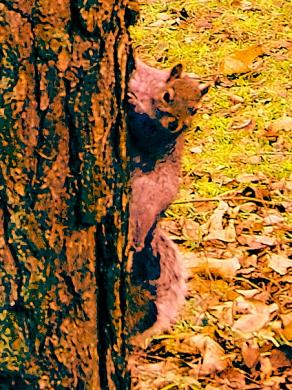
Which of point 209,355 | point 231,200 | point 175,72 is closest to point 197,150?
point 231,200

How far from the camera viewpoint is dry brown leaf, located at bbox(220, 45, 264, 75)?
4484mm

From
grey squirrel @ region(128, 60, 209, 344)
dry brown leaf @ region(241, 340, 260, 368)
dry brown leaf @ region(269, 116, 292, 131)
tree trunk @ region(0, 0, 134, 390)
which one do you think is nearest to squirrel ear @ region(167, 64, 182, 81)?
grey squirrel @ region(128, 60, 209, 344)

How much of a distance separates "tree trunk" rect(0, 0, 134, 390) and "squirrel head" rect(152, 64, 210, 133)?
1150 mm

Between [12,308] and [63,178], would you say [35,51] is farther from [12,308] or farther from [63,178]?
[12,308]

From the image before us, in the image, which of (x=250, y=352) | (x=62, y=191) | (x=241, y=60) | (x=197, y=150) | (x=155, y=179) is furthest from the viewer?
(x=241, y=60)

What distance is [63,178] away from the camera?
4.29 ft

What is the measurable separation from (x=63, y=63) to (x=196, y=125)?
288 centimetres

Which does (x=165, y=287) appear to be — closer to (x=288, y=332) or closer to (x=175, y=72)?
(x=288, y=332)

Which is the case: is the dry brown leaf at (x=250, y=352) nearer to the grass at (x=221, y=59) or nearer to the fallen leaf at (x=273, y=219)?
the fallen leaf at (x=273, y=219)

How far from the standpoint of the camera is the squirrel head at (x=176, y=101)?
2578mm

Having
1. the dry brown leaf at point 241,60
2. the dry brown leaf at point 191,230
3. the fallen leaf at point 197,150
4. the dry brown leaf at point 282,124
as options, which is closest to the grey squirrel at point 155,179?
the dry brown leaf at point 191,230

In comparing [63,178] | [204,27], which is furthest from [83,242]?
[204,27]

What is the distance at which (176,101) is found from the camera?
262cm

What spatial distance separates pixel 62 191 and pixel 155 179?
149 cm
